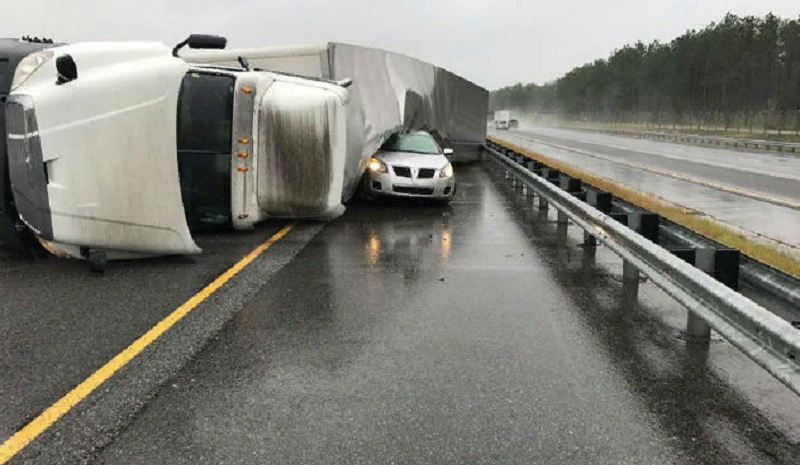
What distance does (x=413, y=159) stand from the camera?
47.5ft

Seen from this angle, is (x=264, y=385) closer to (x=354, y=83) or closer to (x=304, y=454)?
(x=304, y=454)

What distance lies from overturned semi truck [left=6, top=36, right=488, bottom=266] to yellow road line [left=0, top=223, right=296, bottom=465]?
132cm

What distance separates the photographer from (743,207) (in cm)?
A: 1524

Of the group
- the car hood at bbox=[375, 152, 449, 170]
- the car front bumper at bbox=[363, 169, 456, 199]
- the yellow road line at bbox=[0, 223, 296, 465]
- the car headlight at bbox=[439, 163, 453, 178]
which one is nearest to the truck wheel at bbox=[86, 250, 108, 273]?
the yellow road line at bbox=[0, 223, 296, 465]

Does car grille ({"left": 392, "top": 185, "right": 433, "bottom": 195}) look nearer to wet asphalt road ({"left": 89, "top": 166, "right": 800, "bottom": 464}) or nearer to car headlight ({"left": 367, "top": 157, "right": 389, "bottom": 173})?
car headlight ({"left": 367, "top": 157, "right": 389, "bottom": 173})

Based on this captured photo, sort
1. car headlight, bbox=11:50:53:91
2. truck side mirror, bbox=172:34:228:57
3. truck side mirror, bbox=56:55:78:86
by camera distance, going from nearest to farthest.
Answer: truck side mirror, bbox=56:55:78:86, car headlight, bbox=11:50:53:91, truck side mirror, bbox=172:34:228:57

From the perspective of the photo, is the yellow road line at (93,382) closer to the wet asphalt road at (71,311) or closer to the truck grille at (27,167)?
the wet asphalt road at (71,311)

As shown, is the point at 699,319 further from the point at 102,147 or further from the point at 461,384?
the point at 102,147

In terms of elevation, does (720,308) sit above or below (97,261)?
above

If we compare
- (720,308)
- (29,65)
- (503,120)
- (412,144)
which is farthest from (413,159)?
(503,120)

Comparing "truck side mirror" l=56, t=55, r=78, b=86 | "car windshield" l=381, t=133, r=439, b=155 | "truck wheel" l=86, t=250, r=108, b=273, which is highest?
"truck side mirror" l=56, t=55, r=78, b=86

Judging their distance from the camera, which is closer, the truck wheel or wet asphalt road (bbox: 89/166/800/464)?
wet asphalt road (bbox: 89/166/800/464)

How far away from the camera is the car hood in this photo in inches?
556

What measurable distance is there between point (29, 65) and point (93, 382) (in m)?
4.69
